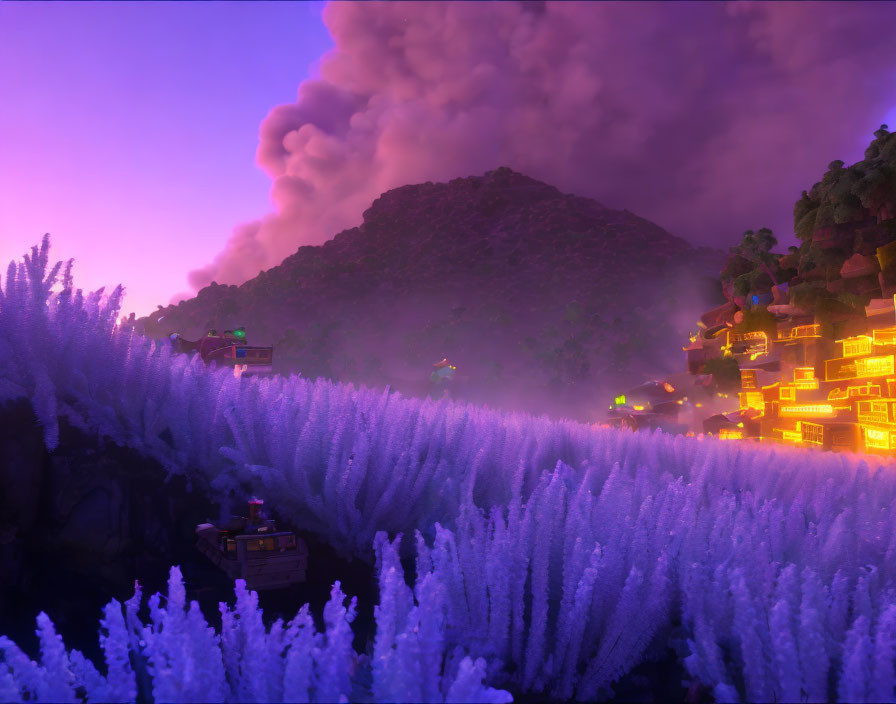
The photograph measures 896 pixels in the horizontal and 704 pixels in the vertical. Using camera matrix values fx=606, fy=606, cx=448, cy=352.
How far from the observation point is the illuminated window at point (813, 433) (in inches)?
365

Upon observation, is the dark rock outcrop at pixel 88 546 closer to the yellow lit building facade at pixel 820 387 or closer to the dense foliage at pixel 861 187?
the yellow lit building facade at pixel 820 387

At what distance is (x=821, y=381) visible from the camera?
33.3 feet

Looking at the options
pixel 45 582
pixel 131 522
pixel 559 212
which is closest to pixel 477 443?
pixel 131 522

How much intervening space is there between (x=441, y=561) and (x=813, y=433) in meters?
9.70

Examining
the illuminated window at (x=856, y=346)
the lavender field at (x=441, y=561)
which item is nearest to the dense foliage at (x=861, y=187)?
the illuminated window at (x=856, y=346)

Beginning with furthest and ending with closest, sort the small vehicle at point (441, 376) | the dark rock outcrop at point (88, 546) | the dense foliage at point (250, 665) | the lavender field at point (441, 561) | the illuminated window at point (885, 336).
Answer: the small vehicle at point (441, 376) → the illuminated window at point (885, 336) → the dark rock outcrop at point (88, 546) → the lavender field at point (441, 561) → the dense foliage at point (250, 665)

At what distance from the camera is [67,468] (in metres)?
2.17

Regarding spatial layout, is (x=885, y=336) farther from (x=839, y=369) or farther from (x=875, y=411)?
(x=839, y=369)

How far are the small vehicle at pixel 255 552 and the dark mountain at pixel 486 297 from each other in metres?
53.4

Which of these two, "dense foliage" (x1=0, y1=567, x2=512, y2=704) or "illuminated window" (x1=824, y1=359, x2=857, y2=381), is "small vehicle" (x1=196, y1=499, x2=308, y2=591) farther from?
"illuminated window" (x1=824, y1=359, x2=857, y2=381)

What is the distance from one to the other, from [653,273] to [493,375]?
8606cm

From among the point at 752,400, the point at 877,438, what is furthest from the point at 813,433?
the point at 752,400

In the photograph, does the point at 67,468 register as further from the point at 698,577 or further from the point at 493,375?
the point at 493,375

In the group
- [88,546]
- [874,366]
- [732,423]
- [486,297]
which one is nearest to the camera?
[88,546]
